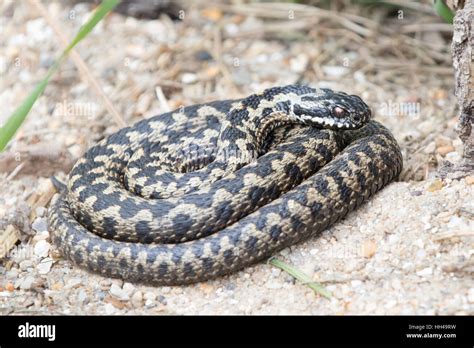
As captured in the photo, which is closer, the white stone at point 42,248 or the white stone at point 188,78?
the white stone at point 42,248

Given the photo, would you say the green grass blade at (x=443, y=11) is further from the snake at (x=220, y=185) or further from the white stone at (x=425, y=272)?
the white stone at (x=425, y=272)

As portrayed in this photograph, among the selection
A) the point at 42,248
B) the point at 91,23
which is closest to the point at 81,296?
the point at 42,248

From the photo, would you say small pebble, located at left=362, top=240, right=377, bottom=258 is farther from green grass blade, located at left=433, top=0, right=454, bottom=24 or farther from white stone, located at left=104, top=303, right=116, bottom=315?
green grass blade, located at left=433, top=0, right=454, bottom=24

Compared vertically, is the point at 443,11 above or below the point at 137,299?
above

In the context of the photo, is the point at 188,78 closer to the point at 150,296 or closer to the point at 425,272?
the point at 150,296

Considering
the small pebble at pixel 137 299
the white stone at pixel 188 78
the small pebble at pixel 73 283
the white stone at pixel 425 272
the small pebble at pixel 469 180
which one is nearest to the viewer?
the white stone at pixel 425 272

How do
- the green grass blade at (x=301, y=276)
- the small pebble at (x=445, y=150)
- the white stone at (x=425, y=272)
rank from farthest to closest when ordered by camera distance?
the small pebble at (x=445, y=150) < the green grass blade at (x=301, y=276) < the white stone at (x=425, y=272)

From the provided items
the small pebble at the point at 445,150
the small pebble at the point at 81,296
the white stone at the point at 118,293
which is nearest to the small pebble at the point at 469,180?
the small pebble at the point at 445,150

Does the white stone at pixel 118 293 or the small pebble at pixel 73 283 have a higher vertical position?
the white stone at pixel 118 293
